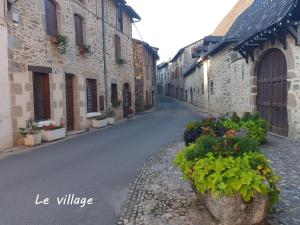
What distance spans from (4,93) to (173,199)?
6.26 m

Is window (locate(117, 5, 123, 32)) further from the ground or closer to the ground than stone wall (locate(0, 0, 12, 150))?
further from the ground

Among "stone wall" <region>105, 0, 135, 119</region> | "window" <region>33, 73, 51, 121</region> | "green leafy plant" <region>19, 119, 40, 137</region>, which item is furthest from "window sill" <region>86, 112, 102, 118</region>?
"green leafy plant" <region>19, 119, 40, 137</region>

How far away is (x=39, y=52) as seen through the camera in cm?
1002

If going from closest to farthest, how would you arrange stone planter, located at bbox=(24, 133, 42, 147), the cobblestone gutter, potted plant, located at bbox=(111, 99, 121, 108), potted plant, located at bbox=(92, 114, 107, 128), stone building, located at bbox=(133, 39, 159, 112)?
1. the cobblestone gutter
2. stone planter, located at bbox=(24, 133, 42, 147)
3. potted plant, located at bbox=(92, 114, 107, 128)
4. potted plant, located at bbox=(111, 99, 121, 108)
5. stone building, located at bbox=(133, 39, 159, 112)

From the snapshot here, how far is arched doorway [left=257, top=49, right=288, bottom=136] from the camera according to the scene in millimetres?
9195

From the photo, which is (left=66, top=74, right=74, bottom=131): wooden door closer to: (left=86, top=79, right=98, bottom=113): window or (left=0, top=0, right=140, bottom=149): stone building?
(left=0, top=0, right=140, bottom=149): stone building

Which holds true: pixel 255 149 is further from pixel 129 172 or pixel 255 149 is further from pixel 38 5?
pixel 38 5

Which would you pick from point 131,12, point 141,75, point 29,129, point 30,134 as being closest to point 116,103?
point 131,12

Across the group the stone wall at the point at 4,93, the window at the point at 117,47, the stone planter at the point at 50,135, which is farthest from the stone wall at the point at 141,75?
the stone wall at the point at 4,93

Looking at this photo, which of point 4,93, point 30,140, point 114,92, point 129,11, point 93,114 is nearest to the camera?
point 4,93

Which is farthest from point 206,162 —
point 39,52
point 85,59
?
point 85,59

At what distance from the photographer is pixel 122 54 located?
61.5ft

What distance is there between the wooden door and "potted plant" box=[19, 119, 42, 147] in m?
3.06

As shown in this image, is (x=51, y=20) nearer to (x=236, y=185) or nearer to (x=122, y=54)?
(x=122, y=54)
